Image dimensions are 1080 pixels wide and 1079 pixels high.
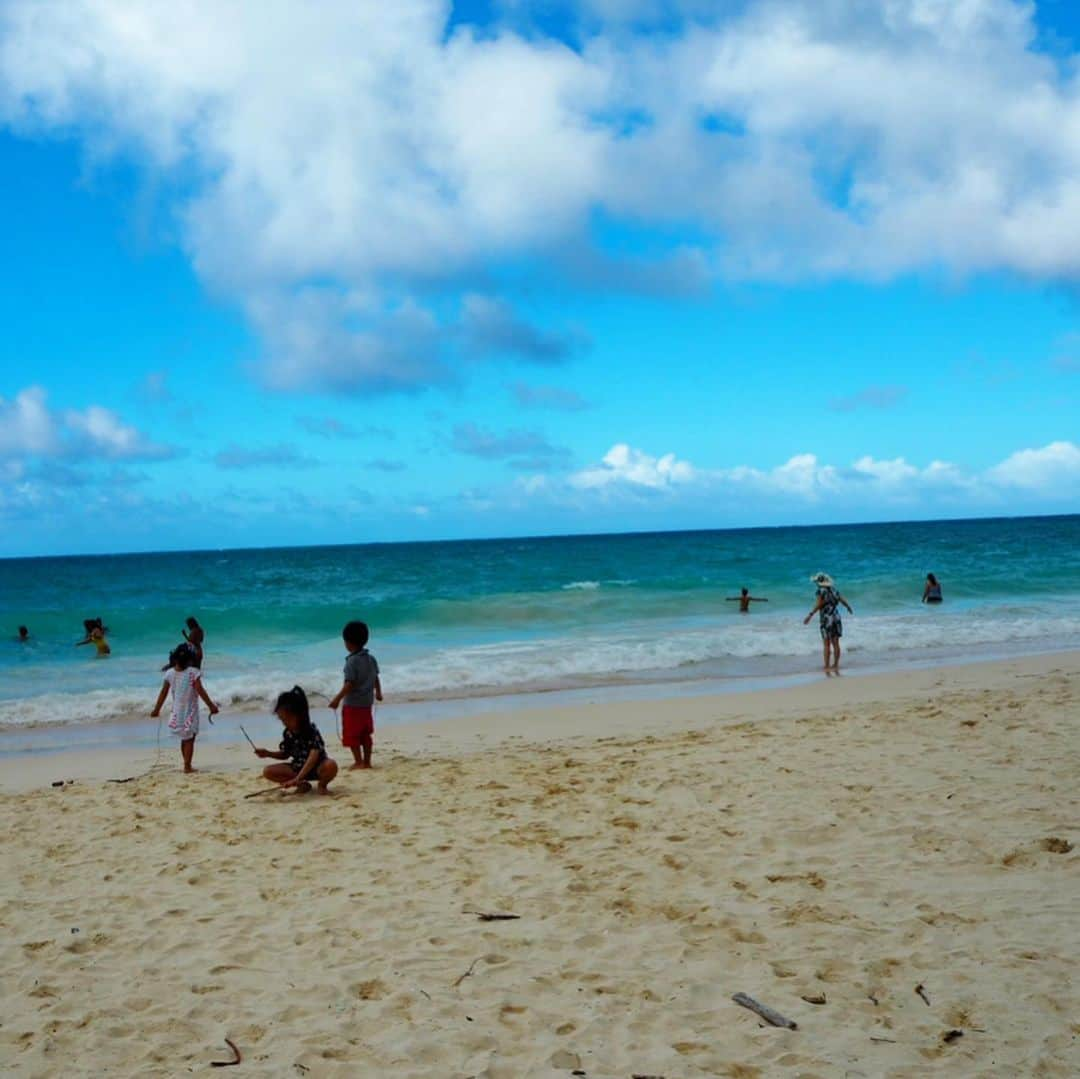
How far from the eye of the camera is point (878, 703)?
11.9 m

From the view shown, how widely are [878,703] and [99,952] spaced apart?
9.48m

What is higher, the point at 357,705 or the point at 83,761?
the point at 357,705

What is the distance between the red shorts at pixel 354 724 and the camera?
9039mm

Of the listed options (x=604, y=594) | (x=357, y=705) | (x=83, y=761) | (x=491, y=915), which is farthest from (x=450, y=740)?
(x=604, y=594)

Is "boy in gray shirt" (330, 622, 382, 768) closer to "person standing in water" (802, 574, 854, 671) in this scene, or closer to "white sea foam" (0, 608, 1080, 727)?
"white sea foam" (0, 608, 1080, 727)

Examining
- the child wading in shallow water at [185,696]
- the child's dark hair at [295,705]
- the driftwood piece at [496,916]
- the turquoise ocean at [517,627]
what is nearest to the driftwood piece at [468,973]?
the driftwood piece at [496,916]

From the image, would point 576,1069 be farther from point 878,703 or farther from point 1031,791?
point 878,703

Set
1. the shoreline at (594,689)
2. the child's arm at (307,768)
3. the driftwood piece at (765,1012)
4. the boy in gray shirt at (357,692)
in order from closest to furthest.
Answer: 1. the driftwood piece at (765,1012)
2. the child's arm at (307,768)
3. the boy in gray shirt at (357,692)
4. the shoreline at (594,689)

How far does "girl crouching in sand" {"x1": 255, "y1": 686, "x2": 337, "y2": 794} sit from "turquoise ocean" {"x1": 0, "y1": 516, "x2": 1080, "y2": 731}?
6949 mm

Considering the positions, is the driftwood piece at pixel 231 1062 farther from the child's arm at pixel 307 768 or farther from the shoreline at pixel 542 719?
the shoreline at pixel 542 719

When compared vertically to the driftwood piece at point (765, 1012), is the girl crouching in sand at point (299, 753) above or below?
above

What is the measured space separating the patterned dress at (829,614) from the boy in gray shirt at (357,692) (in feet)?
31.3

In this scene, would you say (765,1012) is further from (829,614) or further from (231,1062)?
(829,614)

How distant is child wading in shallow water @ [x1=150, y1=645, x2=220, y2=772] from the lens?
31.5 feet
